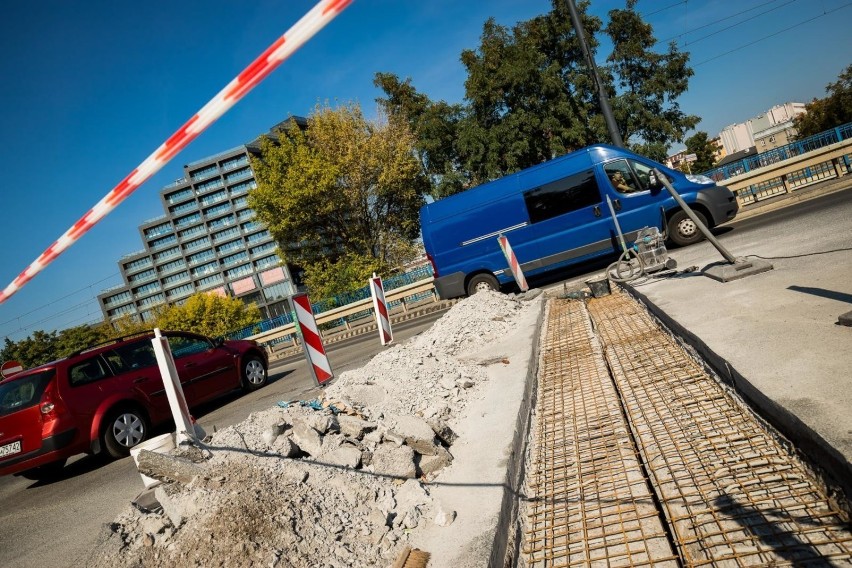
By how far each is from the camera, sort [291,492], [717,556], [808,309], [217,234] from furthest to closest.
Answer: [217,234] → [808,309] → [291,492] → [717,556]

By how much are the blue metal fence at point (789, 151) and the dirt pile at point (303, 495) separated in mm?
16986

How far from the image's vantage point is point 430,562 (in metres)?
2.36

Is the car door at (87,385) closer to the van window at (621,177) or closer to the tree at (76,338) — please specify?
the van window at (621,177)

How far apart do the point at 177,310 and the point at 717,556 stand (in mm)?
50608

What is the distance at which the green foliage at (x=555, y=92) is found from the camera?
28.0 meters

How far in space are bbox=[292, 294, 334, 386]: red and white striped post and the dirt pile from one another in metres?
1.97

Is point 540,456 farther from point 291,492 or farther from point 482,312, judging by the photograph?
point 482,312

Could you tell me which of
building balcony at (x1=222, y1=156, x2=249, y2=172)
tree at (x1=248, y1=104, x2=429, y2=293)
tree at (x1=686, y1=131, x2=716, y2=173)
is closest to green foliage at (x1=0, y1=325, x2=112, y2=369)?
building balcony at (x1=222, y1=156, x2=249, y2=172)

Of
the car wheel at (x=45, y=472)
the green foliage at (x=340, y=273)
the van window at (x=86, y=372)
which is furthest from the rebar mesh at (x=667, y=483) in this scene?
the green foliage at (x=340, y=273)

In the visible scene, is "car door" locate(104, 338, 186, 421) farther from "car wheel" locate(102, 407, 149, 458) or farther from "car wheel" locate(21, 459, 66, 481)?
"car wheel" locate(21, 459, 66, 481)

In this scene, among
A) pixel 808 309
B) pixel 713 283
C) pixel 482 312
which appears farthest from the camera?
pixel 482 312

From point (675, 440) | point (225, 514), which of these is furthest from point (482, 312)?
point (225, 514)

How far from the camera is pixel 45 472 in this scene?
24.2ft

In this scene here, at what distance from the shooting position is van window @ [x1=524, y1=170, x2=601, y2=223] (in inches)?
462
